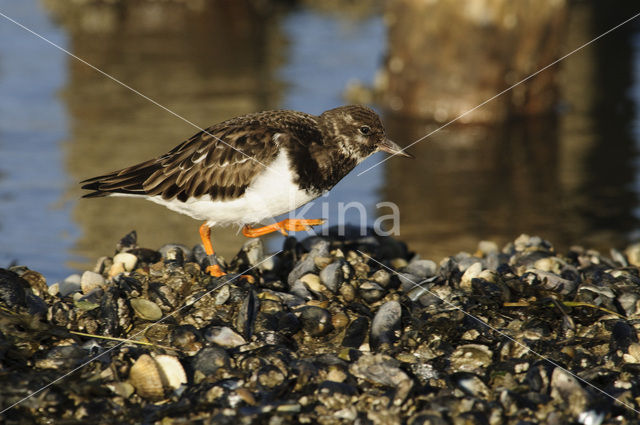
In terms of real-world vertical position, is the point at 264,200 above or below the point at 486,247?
above

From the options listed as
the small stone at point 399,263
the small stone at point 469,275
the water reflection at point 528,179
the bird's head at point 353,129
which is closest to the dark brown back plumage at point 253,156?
the bird's head at point 353,129

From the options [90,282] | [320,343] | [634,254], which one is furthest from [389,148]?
[634,254]

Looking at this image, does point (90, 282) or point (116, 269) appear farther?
point (116, 269)

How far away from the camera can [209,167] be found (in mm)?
5543

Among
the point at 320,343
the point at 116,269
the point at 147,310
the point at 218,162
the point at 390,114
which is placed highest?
the point at 390,114

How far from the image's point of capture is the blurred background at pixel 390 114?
26.8 feet

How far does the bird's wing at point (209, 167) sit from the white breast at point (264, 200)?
5cm

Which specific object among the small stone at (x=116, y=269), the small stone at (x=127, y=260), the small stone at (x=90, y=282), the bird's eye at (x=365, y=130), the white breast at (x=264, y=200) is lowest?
the small stone at (x=90, y=282)

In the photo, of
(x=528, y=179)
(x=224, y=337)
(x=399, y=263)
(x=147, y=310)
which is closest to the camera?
(x=224, y=337)

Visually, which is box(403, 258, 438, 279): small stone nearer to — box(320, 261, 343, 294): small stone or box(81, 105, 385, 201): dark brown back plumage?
box(320, 261, 343, 294): small stone

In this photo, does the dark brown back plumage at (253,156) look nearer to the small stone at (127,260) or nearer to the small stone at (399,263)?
the small stone at (127,260)

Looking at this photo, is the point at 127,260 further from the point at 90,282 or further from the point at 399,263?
the point at 399,263

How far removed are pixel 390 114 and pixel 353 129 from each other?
6.11m

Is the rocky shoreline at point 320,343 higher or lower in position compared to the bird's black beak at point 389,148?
lower
